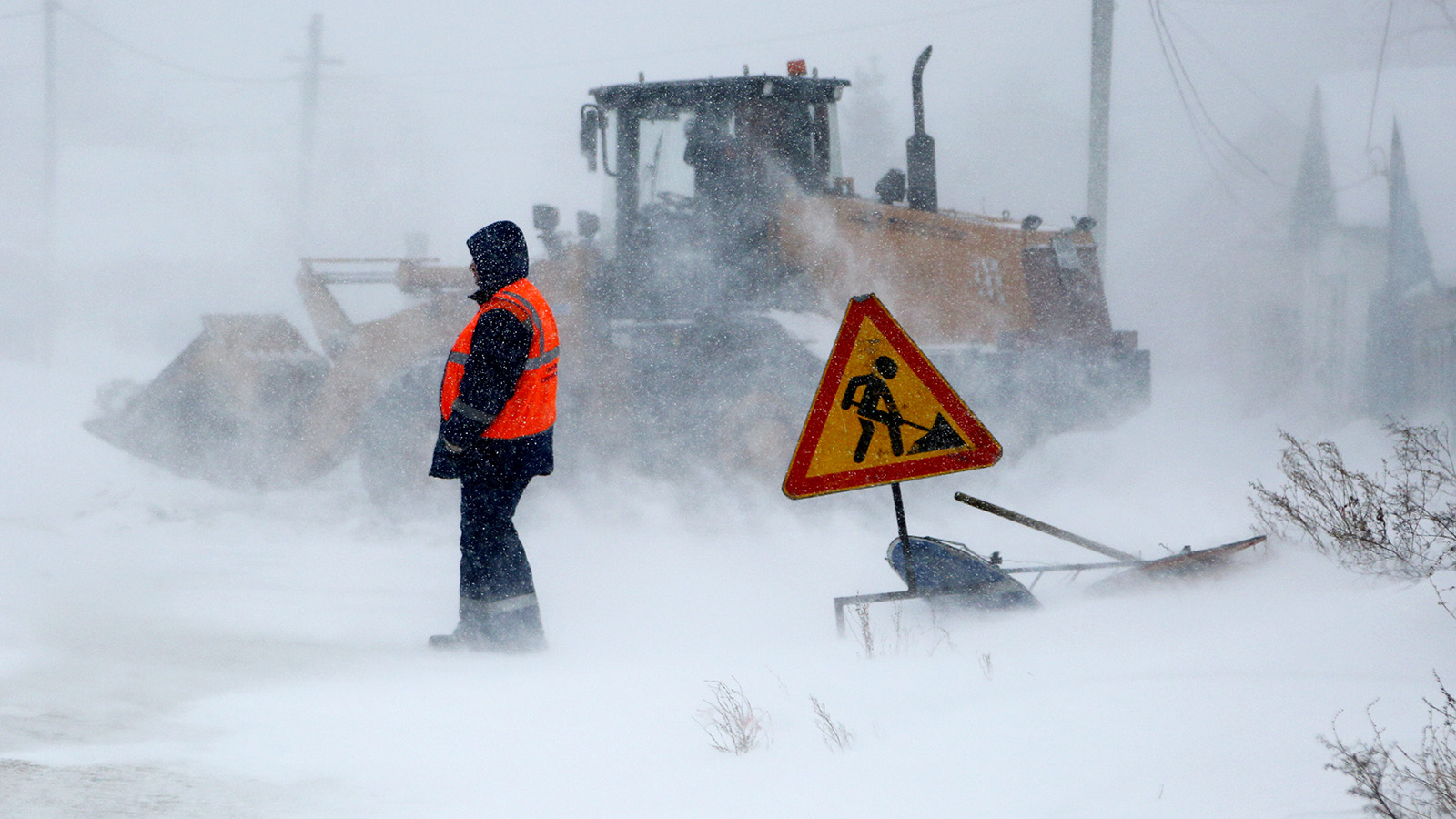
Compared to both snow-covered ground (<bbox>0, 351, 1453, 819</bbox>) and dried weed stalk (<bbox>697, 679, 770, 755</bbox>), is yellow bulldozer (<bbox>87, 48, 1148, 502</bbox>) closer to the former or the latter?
snow-covered ground (<bbox>0, 351, 1453, 819</bbox>)

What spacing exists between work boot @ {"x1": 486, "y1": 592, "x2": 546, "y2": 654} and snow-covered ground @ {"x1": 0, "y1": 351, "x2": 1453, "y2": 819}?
12cm

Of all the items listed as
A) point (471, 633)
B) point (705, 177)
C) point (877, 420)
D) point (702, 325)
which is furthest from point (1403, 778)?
point (705, 177)

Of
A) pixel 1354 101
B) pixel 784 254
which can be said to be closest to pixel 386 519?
pixel 784 254

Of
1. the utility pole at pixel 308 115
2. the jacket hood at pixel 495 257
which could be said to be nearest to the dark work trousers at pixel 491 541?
the jacket hood at pixel 495 257

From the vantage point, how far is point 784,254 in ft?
27.8

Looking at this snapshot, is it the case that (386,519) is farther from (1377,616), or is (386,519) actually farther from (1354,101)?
(1354,101)

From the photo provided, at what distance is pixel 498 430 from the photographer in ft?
15.0

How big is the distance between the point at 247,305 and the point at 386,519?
42.5 feet

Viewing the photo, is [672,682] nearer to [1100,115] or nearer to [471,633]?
[471,633]

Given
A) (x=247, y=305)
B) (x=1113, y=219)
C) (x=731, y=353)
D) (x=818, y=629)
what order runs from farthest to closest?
(x=1113, y=219) → (x=247, y=305) → (x=731, y=353) → (x=818, y=629)

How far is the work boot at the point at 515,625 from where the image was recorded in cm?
466

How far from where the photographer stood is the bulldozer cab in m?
8.34

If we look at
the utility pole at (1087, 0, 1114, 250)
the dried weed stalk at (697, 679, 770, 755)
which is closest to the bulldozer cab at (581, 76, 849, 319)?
the dried weed stalk at (697, 679, 770, 755)

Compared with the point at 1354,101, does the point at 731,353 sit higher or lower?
lower
